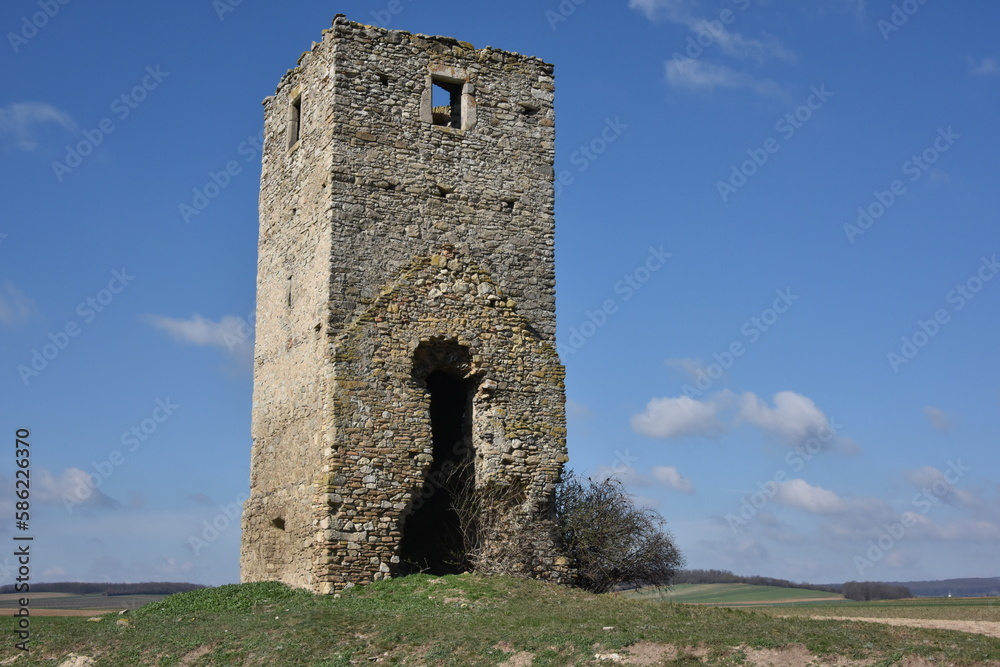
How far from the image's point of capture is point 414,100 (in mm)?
16344

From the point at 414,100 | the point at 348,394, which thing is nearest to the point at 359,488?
the point at 348,394

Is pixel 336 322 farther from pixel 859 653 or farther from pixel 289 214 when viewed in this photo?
pixel 859 653

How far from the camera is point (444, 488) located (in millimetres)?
15727

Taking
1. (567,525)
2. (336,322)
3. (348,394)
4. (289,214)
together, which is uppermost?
(289,214)

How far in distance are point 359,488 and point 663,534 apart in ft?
19.3

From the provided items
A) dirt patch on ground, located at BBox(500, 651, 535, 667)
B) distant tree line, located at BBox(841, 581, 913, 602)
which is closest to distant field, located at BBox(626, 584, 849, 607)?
distant tree line, located at BBox(841, 581, 913, 602)

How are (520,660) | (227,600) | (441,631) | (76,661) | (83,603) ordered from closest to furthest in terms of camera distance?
(520,660)
(441,631)
(76,661)
(227,600)
(83,603)

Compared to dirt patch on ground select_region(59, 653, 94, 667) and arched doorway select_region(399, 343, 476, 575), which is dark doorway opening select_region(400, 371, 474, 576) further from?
dirt patch on ground select_region(59, 653, 94, 667)

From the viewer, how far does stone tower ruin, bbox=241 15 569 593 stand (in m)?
14.6

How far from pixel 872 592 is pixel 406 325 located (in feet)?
81.9

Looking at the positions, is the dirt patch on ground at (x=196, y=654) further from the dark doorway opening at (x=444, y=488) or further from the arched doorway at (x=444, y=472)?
the dark doorway opening at (x=444, y=488)

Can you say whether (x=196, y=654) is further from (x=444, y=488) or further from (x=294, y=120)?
(x=294, y=120)

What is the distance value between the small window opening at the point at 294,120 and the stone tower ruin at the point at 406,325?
0.09ft

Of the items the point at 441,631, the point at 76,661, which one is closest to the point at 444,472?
the point at 441,631
